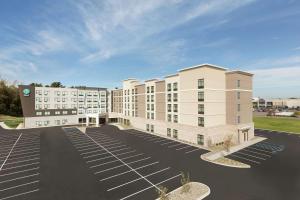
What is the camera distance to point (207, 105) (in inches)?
1435

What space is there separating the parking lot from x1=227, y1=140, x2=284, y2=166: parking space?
152mm

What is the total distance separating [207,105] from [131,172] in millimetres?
21289

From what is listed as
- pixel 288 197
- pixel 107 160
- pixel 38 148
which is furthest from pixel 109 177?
pixel 38 148

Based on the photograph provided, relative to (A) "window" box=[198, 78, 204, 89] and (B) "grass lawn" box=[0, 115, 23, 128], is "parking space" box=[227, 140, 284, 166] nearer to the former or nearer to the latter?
(A) "window" box=[198, 78, 204, 89]

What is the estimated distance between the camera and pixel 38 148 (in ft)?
113

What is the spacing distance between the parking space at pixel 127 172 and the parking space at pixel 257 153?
493 inches

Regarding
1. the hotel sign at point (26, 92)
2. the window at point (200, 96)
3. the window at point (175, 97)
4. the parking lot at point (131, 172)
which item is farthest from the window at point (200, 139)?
the hotel sign at point (26, 92)

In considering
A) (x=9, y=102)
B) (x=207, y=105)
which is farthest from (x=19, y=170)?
(x=9, y=102)

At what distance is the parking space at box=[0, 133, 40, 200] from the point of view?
18219 mm

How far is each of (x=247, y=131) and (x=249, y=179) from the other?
22.1m

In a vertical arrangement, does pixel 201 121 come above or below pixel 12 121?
above

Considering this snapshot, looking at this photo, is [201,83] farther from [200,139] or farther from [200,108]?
[200,139]

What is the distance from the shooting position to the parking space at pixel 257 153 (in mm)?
27578

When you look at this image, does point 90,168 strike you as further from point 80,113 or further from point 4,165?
point 80,113
